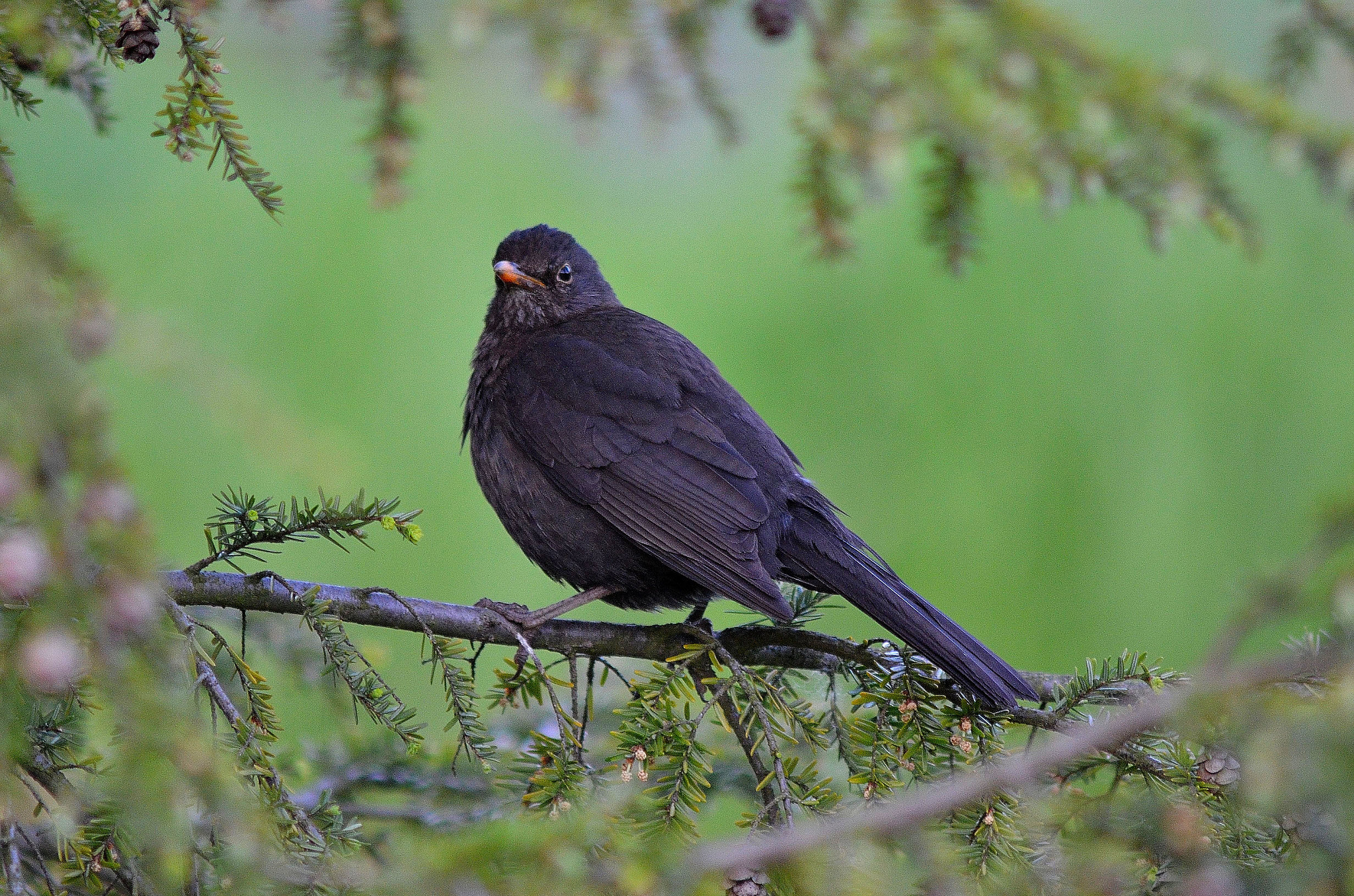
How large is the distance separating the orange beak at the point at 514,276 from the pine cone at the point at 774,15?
4.50ft

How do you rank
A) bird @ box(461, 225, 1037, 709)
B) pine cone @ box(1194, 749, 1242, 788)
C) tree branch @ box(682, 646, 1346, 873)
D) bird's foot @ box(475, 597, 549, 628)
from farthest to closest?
bird @ box(461, 225, 1037, 709) < bird's foot @ box(475, 597, 549, 628) < pine cone @ box(1194, 749, 1242, 788) < tree branch @ box(682, 646, 1346, 873)

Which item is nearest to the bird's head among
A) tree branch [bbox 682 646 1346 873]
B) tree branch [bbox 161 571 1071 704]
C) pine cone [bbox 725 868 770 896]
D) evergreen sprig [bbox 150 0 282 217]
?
tree branch [bbox 161 571 1071 704]

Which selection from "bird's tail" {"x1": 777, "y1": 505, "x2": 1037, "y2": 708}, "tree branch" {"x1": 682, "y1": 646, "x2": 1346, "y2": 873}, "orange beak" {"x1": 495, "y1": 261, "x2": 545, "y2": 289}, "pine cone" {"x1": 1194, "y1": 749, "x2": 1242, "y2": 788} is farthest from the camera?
"orange beak" {"x1": 495, "y1": 261, "x2": 545, "y2": 289}

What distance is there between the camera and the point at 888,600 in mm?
2533

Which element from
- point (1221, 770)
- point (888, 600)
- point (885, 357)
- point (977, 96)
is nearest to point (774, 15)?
point (977, 96)

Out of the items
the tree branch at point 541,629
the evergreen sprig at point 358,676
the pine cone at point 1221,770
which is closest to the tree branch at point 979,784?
the pine cone at point 1221,770

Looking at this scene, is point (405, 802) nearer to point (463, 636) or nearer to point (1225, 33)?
point (463, 636)

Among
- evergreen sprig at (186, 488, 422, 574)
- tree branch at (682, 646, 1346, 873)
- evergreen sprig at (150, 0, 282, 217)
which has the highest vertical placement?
evergreen sprig at (150, 0, 282, 217)

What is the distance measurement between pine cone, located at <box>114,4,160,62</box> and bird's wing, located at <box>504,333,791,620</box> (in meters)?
1.59

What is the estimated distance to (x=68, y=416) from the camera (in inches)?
38.0

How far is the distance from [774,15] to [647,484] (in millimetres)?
1201

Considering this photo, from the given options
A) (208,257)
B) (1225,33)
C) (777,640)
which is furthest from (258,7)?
(1225,33)

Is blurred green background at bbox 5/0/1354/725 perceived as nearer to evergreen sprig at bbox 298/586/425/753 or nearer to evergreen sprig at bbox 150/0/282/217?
evergreen sprig at bbox 298/586/425/753

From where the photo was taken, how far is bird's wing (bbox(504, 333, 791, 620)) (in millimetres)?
2836
